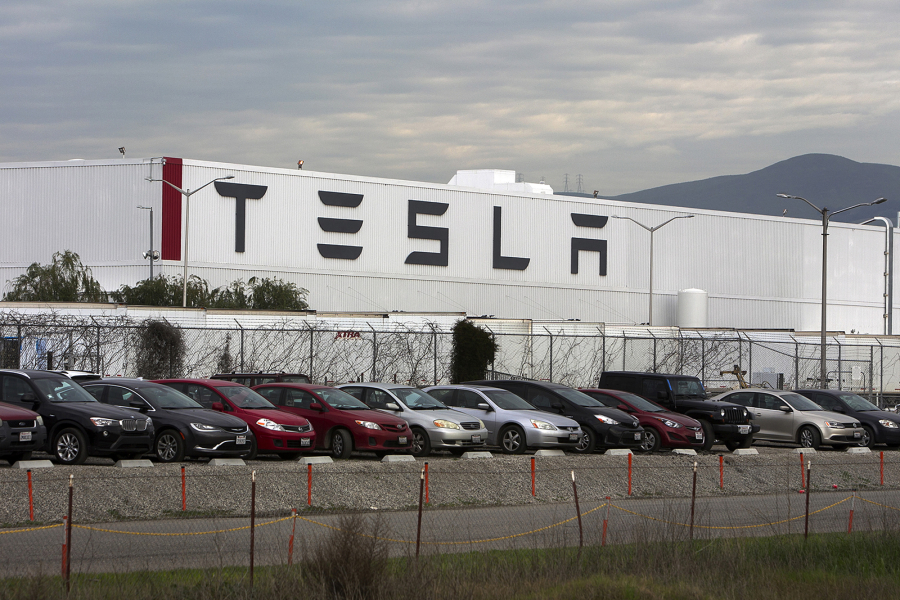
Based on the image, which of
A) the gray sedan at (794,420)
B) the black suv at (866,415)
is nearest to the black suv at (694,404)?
the gray sedan at (794,420)

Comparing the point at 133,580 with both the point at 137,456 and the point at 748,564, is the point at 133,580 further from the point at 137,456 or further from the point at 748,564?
the point at 137,456

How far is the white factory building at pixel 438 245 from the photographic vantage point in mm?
63219

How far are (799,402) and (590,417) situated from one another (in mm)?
7169

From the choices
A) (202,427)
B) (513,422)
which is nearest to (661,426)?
(513,422)

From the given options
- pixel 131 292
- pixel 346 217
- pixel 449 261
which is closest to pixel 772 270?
pixel 449 261

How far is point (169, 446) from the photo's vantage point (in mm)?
17578

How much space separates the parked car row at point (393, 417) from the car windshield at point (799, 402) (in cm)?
3

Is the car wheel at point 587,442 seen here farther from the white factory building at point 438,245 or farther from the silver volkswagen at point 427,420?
the white factory building at point 438,245

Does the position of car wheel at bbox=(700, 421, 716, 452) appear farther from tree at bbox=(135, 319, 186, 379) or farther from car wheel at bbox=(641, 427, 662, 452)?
tree at bbox=(135, 319, 186, 379)

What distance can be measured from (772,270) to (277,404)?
70030mm

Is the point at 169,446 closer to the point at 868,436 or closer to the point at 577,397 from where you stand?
the point at 577,397

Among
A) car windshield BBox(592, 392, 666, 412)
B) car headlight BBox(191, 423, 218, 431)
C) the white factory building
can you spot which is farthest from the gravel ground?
the white factory building

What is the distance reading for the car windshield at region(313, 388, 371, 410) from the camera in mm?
20406

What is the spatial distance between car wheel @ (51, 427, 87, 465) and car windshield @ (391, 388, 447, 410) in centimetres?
697
